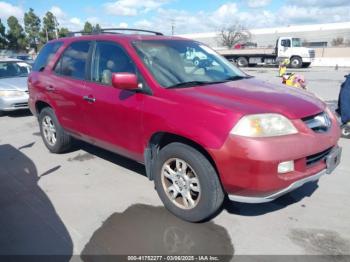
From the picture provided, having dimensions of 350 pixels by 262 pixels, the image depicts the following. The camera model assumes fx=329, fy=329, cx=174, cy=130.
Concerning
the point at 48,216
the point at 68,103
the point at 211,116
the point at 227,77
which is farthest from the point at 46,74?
the point at 211,116

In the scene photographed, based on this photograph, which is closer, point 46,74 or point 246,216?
point 246,216

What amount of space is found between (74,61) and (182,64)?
174 cm

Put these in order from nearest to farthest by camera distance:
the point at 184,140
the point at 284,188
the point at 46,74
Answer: the point at 284,188, the point at 184,140, the point at 46,74

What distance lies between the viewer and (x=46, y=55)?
212 inches

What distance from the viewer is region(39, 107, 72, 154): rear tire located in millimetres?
5129

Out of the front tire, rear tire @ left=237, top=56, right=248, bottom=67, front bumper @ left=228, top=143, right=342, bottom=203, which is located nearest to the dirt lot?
the front tire

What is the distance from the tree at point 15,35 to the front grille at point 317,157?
2259 inches

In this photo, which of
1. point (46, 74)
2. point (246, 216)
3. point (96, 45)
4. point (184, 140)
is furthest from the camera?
point (46, 74)

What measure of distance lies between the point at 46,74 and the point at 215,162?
3.49 meters

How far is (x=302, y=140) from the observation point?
9.27 feet

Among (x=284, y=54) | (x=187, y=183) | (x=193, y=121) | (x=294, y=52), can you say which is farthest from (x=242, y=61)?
(x=193, y=121)

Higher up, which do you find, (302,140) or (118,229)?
(302,140)

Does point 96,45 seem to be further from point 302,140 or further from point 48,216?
point 302,140

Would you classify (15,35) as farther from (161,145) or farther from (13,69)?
(161,145)
